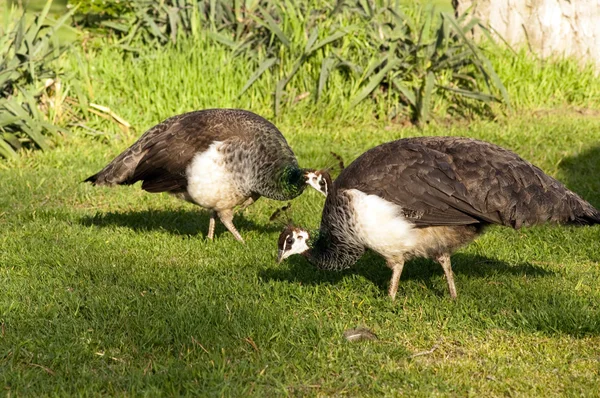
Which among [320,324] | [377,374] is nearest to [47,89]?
[320,324]

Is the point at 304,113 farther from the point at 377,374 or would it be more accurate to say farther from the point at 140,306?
the point at 377,374

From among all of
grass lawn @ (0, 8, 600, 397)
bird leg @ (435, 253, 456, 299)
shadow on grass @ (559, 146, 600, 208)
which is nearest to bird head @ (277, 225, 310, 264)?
grass lawn @ (0, 8, 600, 397)

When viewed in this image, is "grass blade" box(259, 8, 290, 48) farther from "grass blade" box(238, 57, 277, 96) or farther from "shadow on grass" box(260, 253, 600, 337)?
"shadow on grass" box(260, 253, 600, 337)

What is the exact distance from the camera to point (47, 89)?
10234 millimetres

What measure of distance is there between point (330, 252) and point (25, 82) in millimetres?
5469

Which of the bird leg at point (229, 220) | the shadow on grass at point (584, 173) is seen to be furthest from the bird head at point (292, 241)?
the shadow on grass at point (584, 173)

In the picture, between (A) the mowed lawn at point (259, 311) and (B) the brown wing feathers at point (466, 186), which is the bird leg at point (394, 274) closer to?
(A) the mowed lawn at point (259, 311)

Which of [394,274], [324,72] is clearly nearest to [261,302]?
[394,274]

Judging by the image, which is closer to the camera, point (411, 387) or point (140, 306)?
point (411, 387)

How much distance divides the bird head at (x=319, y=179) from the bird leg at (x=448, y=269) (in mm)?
1171

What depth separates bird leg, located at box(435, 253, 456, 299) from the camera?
228 inches

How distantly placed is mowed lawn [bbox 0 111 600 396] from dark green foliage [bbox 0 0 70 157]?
1325mm

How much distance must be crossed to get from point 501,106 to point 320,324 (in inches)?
236

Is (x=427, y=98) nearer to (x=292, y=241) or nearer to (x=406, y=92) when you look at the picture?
(x=406, y=92)
